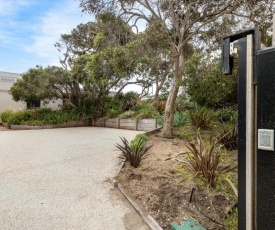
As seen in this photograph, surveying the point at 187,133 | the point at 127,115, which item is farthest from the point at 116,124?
the point at 187,133

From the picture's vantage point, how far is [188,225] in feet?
6.91

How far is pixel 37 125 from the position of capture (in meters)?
10.7

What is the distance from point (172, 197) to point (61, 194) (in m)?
1.61

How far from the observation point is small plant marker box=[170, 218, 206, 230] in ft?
6.75

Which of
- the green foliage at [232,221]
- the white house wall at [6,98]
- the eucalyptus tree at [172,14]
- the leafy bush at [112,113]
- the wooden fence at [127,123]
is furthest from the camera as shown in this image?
the white house wall at [6,98]

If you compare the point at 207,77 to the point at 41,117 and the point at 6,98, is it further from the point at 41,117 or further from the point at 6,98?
the point at 6,98

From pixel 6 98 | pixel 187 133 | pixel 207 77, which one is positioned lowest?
pixel 187 133

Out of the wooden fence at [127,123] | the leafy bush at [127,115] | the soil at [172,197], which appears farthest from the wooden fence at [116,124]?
the soil at [172,197]

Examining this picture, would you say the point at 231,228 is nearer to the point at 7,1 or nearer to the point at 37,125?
the point at 7,1

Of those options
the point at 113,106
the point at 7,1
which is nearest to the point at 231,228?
the point at 7,1

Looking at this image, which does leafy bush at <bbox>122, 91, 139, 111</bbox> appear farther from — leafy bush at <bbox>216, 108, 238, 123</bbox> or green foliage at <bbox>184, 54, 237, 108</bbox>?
green foliage at <bbox>184, 54, 237, 108</bbox>

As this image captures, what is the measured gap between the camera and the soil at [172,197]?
225cm

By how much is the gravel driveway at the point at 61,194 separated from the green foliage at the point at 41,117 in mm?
6402

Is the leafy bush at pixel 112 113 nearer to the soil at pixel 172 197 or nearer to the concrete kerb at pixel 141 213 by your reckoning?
the soil at pixel 172 197
